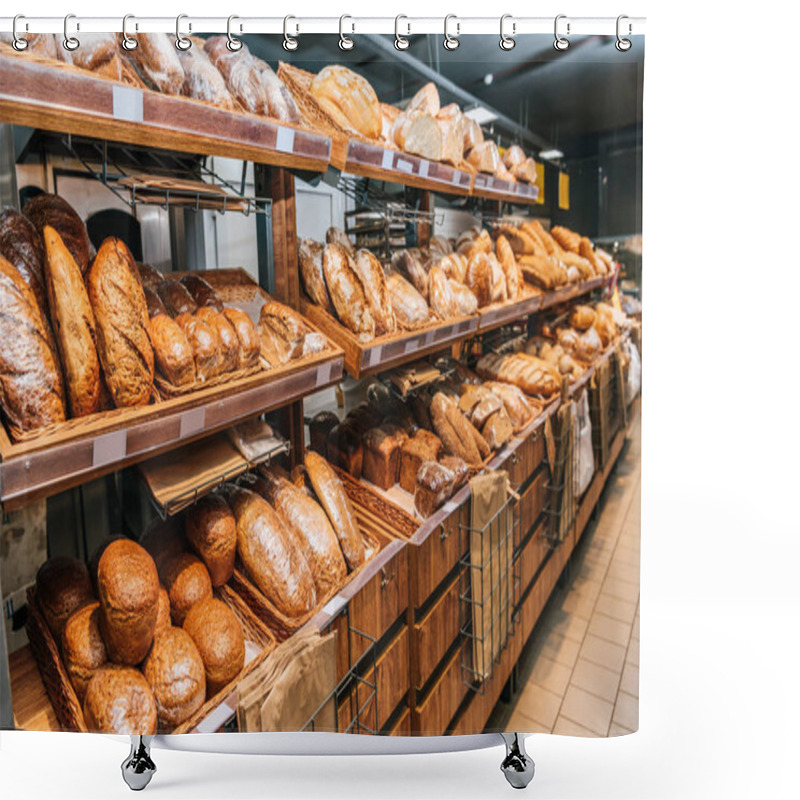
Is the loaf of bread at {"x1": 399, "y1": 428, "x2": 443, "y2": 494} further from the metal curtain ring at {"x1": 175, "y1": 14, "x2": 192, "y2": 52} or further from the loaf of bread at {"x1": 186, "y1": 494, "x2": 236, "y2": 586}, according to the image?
the metal curtain ring at {"x1": 175, "y1": 14, "x2": 192, "y2": 52}

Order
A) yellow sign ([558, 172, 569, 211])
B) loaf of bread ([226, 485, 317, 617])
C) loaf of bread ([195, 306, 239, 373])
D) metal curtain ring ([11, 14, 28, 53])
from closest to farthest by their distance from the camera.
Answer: metal curtain ring ([11, 14, 28, 53])
loaf of bread ([195, 306, 239, 373])
loaf of bread ([226, 485, 317, 617])
yellow sign ([558, 172, 569, 211])

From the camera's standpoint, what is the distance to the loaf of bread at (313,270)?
57.1 inches

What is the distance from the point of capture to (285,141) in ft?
4.27

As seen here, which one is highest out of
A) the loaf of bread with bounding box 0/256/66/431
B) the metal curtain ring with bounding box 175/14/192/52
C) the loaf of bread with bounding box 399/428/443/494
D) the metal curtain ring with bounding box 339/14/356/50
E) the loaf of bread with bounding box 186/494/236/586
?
the metal curtain ring with bounding box 339/14/356/50

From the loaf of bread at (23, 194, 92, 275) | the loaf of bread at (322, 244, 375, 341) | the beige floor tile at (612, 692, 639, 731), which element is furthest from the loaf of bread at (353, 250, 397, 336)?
the beige floor tile at (612, 692, 639, 731)

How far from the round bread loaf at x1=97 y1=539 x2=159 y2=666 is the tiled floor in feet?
3.13

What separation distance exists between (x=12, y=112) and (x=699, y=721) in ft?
7.25

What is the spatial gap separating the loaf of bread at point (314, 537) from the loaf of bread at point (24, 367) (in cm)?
52

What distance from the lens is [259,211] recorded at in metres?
1.41

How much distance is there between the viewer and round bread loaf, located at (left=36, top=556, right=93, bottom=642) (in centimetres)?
124

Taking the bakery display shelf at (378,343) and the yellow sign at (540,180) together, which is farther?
the yellow sign at (540,180)

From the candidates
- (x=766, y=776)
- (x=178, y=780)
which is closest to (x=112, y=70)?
(x=178, y=780)

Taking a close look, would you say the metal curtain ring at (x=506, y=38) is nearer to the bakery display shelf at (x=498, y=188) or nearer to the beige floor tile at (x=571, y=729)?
the bakery display shelf at (x=498, y=188)

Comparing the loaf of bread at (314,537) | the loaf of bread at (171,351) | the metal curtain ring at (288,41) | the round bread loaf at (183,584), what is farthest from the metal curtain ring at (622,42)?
the round bread loaf at (183,584)
